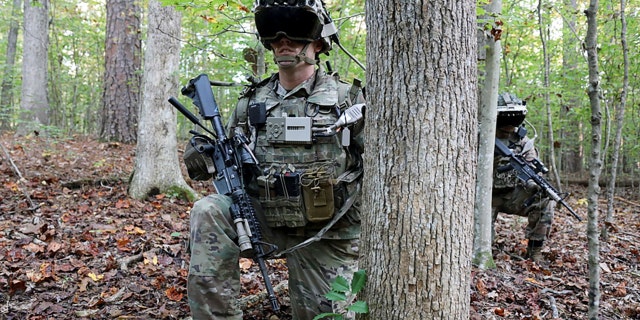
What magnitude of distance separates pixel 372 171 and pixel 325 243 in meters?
1.25

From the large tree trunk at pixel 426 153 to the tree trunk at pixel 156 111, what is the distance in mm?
4435

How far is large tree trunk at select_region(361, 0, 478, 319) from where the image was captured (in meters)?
1.77

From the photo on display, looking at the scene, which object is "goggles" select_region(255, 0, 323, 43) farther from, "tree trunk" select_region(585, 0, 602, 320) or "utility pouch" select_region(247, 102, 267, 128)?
"tree trunk" select_region(585, 0, 602, 320)

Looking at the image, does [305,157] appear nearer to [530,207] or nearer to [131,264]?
[131,264]

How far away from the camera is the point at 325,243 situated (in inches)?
120

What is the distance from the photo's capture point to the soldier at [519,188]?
5453 millimetres

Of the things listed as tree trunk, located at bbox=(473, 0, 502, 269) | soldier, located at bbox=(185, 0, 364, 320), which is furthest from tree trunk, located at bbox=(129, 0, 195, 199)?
tree trunk, located at bbox=(473, 0, 502, 269)

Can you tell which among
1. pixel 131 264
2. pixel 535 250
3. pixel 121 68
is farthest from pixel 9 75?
pixel 535 250

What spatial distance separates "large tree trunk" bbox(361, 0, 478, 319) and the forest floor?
57.3 inches

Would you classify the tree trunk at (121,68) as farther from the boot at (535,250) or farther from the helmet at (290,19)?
the boot at (535,250)

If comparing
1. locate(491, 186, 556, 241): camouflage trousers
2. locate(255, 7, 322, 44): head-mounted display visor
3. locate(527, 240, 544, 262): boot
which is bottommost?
locate(527, 240, 544, 262): boot

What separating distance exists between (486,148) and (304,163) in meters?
2.45

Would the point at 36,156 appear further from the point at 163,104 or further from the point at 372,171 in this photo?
the point at 372,171

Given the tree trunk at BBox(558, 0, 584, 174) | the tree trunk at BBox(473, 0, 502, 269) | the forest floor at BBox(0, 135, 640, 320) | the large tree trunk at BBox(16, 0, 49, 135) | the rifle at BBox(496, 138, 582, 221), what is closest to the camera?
the forest floor at BBox(0, 135, 640, 320)
